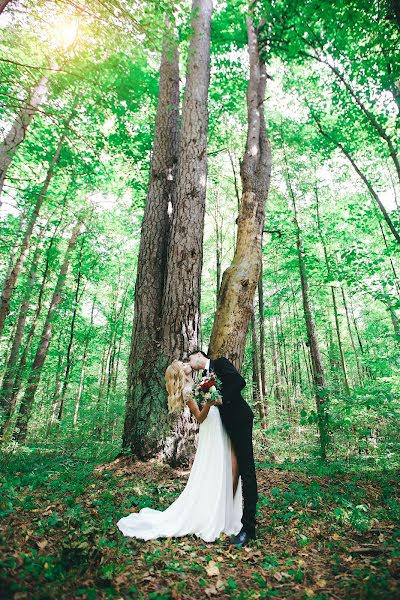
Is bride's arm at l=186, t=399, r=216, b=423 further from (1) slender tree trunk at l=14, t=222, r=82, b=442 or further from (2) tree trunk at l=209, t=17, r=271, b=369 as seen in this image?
(1) slender tree trunk at l=14, t=222, r=82, b=442

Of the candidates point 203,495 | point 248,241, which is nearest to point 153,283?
point 248,241

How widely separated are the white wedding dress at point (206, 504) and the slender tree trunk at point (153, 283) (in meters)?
1.50

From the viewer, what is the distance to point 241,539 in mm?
3742

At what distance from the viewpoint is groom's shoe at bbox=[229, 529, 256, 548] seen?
3.69 m

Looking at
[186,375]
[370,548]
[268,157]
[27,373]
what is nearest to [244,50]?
[268,157]

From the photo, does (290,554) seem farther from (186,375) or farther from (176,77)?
(176,77)

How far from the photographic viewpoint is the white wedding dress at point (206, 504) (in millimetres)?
3773

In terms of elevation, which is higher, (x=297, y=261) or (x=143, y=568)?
(x=297, y=261)

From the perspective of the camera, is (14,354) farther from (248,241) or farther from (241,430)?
(241,430)

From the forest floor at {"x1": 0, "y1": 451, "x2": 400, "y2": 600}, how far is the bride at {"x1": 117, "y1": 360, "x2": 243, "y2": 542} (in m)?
0.15

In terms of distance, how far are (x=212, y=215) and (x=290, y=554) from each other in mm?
15728

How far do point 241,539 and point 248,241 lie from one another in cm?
486

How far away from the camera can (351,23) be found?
19.1 feet

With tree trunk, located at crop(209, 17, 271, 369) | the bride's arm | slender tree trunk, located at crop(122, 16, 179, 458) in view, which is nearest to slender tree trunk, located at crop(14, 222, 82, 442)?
slender tree trunk, located at crop(122, 16, 179, 458)
